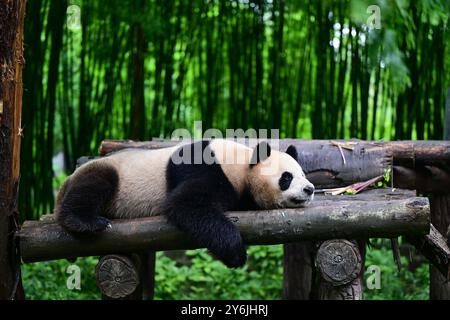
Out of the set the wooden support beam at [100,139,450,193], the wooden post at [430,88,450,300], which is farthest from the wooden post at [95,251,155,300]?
the wooden post at [430,88,450,300]

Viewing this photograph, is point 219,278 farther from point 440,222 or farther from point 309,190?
point 309,190

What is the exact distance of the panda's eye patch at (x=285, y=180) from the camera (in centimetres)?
329

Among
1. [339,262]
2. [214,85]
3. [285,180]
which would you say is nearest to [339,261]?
[339,262]

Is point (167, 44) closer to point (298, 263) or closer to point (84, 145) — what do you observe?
point (84, 145)

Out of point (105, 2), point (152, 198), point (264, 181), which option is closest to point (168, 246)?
point (152, 198)

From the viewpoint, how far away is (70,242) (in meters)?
3.22

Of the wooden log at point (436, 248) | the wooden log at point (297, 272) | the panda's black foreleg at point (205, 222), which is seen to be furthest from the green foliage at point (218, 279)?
the panda's black foreleg at point (205, 222)

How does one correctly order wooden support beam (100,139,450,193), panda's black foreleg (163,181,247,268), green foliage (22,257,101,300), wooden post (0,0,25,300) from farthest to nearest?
1. green foliage (22,257,101,300)
2. wooden support beam (100,139,450,193)
3. wooden post (0,0,25,300)
4. panda's black foreleg (163,181,247,268)

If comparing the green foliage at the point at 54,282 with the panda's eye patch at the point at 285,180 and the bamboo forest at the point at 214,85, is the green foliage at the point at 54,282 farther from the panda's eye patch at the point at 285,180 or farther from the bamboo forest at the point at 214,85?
the panda's eye patch at the point at 285,180

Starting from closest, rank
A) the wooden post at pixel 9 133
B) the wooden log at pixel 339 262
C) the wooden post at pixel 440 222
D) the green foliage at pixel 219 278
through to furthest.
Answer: the wooden post at pixel 9 133, the wooden log at pixel 339 262, the wooden post at pixel 440 222, the green foliage at pixel 219 278

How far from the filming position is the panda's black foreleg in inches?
119

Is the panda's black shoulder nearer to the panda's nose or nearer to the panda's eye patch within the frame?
the panda's eye patch

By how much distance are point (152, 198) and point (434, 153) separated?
2.13 metres

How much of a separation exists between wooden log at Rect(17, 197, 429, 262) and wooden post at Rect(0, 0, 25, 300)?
0.09 m
